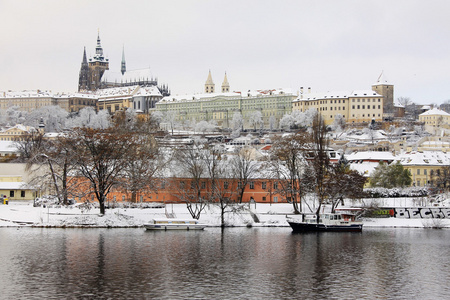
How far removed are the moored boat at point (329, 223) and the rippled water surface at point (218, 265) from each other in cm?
216

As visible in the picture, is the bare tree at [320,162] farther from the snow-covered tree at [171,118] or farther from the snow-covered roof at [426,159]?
the snow-covered tree at [171,118]

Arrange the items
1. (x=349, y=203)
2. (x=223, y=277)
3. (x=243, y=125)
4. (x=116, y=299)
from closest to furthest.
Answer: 1. (x=116, y=299)
2. (x=223, y=277)
3. (x=349, y=203)
4. (x=243, y=125)

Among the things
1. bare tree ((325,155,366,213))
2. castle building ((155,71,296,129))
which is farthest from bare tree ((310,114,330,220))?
castle building ((155,71,296,129))

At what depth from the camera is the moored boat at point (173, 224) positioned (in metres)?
45.1

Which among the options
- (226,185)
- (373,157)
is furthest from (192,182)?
(373,157)

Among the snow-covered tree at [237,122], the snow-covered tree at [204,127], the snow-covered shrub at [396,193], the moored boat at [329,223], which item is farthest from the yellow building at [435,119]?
the moored boat at [329,223]

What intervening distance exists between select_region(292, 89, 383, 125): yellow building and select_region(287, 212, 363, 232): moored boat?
375 feet

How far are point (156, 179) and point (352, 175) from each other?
16.1 m

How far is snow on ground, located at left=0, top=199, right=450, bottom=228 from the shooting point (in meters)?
45.5

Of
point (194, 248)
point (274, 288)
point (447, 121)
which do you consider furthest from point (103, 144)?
point (447, 121)

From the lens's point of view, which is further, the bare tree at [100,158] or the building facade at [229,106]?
the building facade at [229,106]

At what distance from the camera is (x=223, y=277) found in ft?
92.7

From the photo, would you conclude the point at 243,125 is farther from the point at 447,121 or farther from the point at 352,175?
the point at 352,175

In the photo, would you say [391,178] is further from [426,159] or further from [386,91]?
[386,91]
